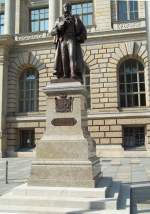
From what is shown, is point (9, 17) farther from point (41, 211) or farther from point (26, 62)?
point (41, 211)

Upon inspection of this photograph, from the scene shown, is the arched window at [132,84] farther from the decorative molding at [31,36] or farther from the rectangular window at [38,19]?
the rectangular window at [38,19]

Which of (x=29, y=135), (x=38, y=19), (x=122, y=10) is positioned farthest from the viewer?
(x=38, y=19)

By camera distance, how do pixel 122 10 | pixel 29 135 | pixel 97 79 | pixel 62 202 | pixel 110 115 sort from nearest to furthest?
pixel 62 202, pixel 110 115, pixel 97 79, pixel 122 10, pixel 29 135

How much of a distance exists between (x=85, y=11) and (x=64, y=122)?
21746 millimetres

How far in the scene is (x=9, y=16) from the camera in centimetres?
2998

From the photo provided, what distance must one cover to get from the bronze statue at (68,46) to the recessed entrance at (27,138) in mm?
18880

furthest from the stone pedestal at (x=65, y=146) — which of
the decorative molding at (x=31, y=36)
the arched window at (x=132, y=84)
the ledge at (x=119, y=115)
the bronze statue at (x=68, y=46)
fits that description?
the decorative molding at (x=31, y=36)

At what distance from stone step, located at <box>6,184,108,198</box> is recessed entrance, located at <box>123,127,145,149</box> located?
58.0ft

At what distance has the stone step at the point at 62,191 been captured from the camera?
25.1 ft

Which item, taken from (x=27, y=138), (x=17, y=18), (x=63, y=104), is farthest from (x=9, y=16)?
(x=63, y=104)

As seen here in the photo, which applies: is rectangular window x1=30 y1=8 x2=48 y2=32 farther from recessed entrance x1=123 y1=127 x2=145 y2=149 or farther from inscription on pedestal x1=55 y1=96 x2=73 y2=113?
inscription on pedestal x1=55 y1=96 x2=73 y2=113

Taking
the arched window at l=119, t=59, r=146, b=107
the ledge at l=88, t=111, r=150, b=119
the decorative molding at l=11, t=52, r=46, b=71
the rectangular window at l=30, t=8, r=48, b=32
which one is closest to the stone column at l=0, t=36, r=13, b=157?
the decorative molding at l=11, t=52, r=46, b=71

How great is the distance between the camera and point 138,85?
85.7 feet

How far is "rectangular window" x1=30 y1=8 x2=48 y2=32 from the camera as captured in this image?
30.1m
